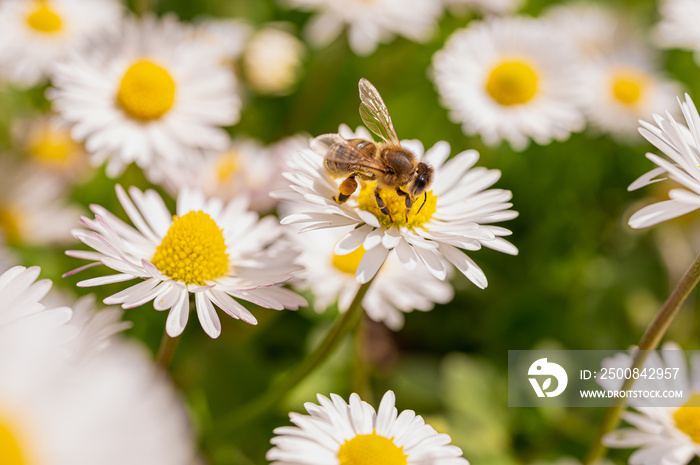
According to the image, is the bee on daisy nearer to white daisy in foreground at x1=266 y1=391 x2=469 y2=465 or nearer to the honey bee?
the honey bee

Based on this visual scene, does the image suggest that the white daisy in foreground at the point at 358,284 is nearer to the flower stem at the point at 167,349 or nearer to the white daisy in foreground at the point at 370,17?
the flower stem at the point at 167,349

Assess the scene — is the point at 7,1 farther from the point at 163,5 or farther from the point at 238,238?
the point at 238,238

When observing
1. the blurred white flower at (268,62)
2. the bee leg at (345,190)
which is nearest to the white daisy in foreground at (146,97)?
the blurred white flower at (268,62)

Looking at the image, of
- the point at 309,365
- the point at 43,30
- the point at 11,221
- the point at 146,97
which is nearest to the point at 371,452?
the point at 309,365

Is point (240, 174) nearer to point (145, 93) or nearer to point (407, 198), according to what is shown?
point (145, 93)

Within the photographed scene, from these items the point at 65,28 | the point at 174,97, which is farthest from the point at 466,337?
the point at 65,28

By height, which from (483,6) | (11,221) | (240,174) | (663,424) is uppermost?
(483,6)
